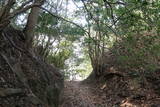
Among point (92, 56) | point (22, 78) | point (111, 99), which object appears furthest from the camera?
point (92, 56)

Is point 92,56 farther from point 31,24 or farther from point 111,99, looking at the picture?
point 31,24

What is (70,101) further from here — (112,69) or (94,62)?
(94,62)

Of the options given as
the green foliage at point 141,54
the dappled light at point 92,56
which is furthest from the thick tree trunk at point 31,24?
the green foliage at point 141,54

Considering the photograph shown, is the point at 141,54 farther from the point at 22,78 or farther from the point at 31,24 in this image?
the point at 22,78

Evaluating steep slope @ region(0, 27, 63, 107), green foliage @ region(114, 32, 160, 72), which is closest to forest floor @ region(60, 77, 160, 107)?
green foliage @ region(114, 32, 160, 72)

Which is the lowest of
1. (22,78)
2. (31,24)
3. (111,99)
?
(111,99)

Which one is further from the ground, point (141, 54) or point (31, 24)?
point (31, 24)

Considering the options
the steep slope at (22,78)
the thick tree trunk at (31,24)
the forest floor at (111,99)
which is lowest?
the forest floor at (111,99)

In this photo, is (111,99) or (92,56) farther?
(92,56)

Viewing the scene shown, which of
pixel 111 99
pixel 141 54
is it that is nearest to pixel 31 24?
pixel 141 54

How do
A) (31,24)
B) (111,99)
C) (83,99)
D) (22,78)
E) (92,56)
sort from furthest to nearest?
(92,56) < (111,99) < (83,99) < (31,24) < (22,78)

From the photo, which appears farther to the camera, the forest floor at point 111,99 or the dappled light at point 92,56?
the forest floor at point 111,99

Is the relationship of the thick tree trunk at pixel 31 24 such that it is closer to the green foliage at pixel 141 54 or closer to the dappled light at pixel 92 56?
the dappled light at pixel 92 56

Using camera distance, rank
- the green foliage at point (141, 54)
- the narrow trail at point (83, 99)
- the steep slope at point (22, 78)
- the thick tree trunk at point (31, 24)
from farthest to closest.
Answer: the narrow trail at point (83, 99)
the green foliage at point (141, 54)
the thick tree trunk at point (31, 24)
the steep slope at point (22, 78)
